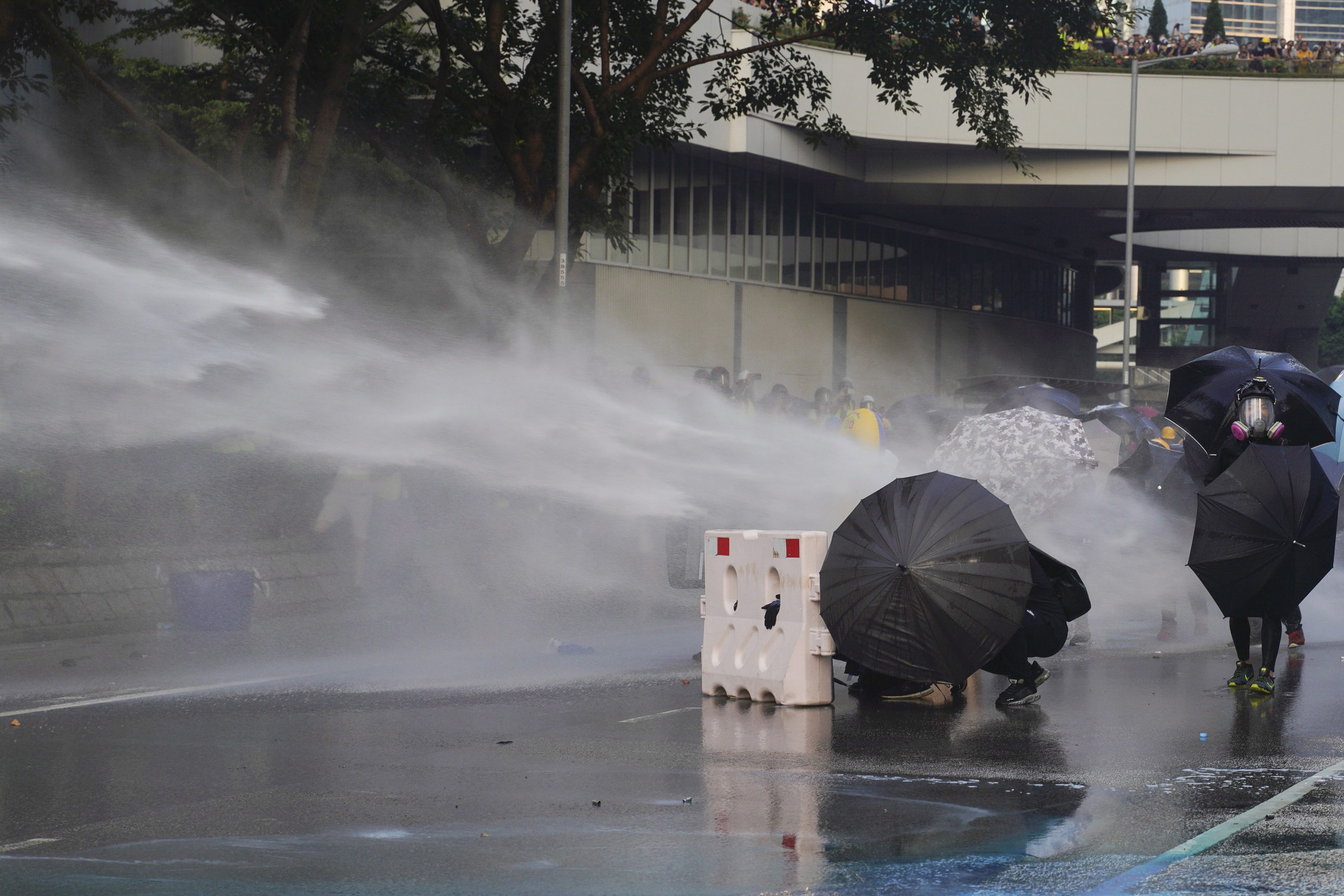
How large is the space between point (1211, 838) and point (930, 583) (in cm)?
252

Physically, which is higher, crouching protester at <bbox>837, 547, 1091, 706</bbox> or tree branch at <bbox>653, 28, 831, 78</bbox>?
tree branch at <bbox>653, 28, 831, 78</bbox>

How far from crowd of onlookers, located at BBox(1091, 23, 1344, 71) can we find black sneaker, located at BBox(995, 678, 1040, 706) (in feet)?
100

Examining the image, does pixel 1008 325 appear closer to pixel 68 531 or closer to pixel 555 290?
pixel 555 290

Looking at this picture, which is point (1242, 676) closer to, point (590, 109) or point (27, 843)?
point (27, 843)

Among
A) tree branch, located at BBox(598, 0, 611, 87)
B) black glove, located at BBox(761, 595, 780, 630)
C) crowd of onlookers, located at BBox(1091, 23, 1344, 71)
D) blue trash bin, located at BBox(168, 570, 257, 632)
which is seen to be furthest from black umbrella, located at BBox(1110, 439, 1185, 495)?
crowd of onlookers, located at BBox(1091, 23, 1344, 71)

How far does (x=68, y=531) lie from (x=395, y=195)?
8812mm

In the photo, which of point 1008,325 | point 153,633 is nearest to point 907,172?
point 1008,325

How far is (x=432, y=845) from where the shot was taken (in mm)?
5133

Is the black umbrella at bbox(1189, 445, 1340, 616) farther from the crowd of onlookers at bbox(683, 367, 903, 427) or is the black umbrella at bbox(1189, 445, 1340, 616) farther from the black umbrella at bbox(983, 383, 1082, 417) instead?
the crowd of onlookers at bbox(683, 367, 903, 427)

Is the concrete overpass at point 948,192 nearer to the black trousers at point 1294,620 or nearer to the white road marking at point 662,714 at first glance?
the black trousers at point 1294,620

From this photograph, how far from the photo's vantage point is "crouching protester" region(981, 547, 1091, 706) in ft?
27.2

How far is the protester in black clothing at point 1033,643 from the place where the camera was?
8273mm

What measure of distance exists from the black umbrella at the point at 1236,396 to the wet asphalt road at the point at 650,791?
1676 millimetres

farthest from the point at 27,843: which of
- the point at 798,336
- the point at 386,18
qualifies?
the point at 798,336
